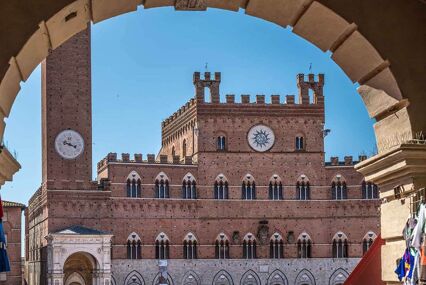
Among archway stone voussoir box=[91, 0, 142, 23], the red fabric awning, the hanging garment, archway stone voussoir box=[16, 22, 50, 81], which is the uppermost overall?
archway stone voussoir box=[91, 0, 142, 23]

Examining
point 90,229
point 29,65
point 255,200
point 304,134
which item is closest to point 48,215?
point 90,229

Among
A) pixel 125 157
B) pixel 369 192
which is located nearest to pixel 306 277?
pixel 369 192

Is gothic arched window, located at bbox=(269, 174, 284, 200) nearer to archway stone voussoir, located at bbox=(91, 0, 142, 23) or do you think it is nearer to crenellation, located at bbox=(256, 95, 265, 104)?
crenellation, located at bbox=(256, 95, 265, 104)

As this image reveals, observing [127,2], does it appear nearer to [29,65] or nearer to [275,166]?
[29,65]

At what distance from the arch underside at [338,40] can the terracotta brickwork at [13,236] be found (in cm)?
3971

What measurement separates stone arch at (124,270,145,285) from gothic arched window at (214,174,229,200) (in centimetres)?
608

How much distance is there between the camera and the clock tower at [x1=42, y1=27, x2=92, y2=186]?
42.6 m

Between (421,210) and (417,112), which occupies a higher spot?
(417,112)

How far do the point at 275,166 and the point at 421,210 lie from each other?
133ft

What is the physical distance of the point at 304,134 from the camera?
1833 inches

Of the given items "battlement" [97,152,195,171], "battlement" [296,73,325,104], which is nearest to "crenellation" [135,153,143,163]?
"battlement" [97,152,195,171]

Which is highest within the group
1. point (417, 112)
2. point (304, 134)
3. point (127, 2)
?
point (304, 134)

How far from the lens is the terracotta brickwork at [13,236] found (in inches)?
1736

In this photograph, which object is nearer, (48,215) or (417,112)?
(417,112)
